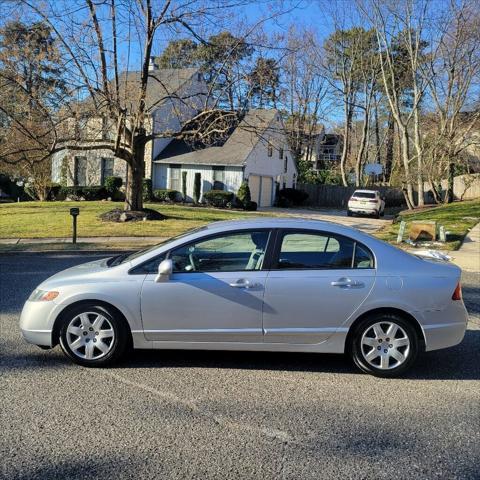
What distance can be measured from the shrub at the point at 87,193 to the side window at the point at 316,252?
31934mm

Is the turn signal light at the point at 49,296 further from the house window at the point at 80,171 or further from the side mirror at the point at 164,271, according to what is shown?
the house window at the point at 80,171

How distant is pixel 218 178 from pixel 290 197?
331 inches

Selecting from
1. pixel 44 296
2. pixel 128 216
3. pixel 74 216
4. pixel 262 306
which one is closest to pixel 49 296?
pixel 44 296

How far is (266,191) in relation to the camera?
4019 cm

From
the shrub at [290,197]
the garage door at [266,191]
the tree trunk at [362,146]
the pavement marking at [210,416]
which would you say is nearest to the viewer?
the pavement marking at [210,416]

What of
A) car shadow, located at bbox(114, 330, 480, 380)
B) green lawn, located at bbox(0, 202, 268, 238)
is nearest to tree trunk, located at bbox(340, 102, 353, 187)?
green lawn, located at bbox(0, 202, 268, 238)

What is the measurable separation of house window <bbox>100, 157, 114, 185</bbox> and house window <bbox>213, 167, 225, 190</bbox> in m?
7.77

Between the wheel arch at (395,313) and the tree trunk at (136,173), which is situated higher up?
the tree trunk at (136,173)

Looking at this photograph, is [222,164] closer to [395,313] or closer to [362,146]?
[362,146]

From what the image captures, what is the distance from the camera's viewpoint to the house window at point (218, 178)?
118 ft

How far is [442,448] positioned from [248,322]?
1.96 metres

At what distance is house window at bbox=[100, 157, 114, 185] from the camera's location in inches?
1508

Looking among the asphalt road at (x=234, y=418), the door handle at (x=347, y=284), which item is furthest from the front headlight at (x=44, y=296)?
the door handle at (x=347, y=284)

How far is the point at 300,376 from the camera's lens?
16.5ft
